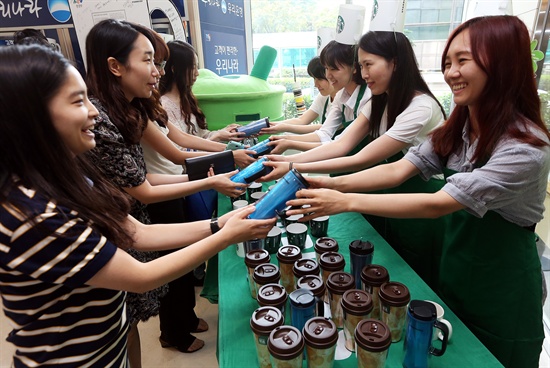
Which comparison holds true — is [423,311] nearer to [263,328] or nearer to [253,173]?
[263,328]

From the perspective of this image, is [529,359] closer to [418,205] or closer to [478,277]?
[478,277]

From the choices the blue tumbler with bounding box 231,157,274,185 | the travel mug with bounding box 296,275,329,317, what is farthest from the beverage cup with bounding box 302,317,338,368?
the blue tumbler with bounding box 231,157,274,185

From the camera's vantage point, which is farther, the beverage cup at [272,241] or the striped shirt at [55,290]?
the beverage cup at [272,241]

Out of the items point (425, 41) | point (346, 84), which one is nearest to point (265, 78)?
point (346, 84)

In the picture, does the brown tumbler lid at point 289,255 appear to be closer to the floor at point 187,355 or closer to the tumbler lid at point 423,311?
the tumbler lid at point 423,311

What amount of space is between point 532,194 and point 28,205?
1.28 meters

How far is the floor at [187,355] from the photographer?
199 cm

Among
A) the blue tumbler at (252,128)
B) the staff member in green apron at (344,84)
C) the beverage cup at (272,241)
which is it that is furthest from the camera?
the blue tumbler at (252,128)

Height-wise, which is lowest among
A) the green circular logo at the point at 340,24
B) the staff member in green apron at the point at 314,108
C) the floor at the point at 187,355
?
the floor at the point at 187,355

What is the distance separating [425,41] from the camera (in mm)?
3199

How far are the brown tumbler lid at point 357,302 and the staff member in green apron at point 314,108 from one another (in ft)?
5.66

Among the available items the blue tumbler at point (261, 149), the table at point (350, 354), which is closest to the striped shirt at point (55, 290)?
the table at point (350, 354)

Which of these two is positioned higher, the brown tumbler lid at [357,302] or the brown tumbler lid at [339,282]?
the brown tumbler lid at [357,302]

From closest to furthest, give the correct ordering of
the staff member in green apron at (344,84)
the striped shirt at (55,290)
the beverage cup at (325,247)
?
the striped shirt at (55,290) < the beverage cup at (325,247) < the staff member in green apron at (344,84)
